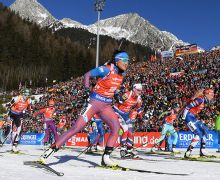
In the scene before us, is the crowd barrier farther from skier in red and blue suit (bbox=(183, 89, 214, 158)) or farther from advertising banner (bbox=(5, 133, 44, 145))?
skier in red and blue suit (bbox=(183, 89, 214, 158))

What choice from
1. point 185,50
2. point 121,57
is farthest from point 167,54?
point 121,57

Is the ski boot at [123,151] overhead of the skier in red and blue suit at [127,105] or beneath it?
beneath

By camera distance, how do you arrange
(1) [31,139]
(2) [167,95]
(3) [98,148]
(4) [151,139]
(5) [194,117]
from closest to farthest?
1. (5) [194,117]
2. (3) [98,148]
3. (4) [151,139]
4. (1) [31,139]
5. (2) [167,95]

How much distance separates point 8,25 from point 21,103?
14128 cm

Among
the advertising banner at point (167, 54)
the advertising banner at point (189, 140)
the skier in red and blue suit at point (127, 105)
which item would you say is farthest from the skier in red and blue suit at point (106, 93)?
the advertising banner at point (167, 54)

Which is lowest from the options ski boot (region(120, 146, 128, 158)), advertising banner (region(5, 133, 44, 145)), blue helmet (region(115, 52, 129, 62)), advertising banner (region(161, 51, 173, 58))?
advertising banner (region(5, 133, 44, 145))

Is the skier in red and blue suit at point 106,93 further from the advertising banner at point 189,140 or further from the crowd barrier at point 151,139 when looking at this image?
the advertising banner at point 189,140

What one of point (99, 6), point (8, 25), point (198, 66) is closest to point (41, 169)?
point (198, 66)

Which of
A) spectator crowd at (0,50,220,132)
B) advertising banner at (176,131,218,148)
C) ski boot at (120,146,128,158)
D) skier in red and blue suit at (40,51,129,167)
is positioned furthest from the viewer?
spectator crowd at (0,50,220,132)

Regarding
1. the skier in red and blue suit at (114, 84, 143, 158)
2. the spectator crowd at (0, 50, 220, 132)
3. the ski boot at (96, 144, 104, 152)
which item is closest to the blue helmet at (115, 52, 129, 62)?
the skier in red and blue suit at (114, 84, 143, 158)

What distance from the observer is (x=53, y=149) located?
7758 mm

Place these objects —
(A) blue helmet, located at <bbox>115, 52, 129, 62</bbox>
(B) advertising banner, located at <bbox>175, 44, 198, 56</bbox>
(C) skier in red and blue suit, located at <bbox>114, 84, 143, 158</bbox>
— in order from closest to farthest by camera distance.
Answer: (A) blue helmet, located at <bbox>115, 52, 129, 62</bbox>
(C) skier in red and blue suit, located at <bbox>114, 84, 143, 158</bbox>
(B) advertising banner, located at <bbox>175, 44, 198, 56</bbox>

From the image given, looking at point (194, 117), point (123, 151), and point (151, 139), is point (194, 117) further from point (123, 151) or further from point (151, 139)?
point (151, 139)

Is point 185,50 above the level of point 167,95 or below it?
above
